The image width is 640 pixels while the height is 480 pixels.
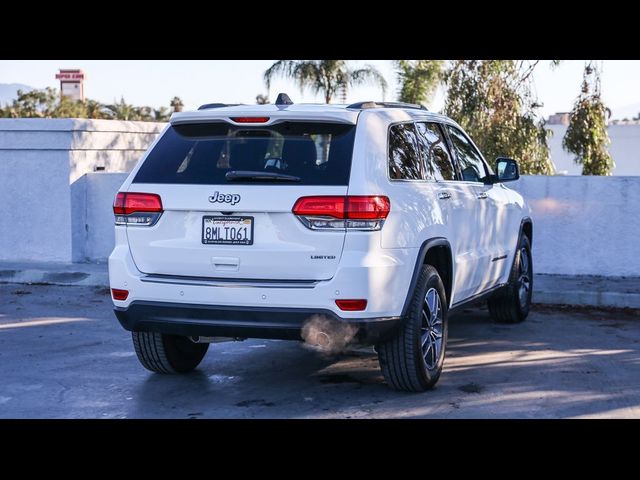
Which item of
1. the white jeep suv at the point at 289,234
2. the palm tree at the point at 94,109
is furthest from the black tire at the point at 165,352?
the palm tree at the point at 94,109

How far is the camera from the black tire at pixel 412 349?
6.60 m

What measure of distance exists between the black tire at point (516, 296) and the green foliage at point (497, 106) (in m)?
11.4

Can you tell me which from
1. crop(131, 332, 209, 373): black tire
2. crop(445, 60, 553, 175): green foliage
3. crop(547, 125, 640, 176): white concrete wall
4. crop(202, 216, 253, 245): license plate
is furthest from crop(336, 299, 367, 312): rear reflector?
crop(547, 125, 640, 176): white concrete wall

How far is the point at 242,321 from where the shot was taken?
627 centimetres

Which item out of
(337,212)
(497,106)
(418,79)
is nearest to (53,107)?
(418,79)

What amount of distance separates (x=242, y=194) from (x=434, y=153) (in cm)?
189

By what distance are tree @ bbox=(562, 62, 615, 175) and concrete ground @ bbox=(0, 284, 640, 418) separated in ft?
42.7

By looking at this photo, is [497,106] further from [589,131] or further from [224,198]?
[224,198]

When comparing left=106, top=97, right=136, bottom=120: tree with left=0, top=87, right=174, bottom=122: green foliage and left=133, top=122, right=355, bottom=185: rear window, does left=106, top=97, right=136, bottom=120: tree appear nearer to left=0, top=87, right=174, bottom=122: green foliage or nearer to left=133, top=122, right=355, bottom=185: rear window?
left=0, top=87, right=174, bottom=122: green foliage

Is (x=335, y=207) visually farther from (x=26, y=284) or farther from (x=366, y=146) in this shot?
(x=26, y=284)

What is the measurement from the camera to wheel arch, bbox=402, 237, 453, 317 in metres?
6.57

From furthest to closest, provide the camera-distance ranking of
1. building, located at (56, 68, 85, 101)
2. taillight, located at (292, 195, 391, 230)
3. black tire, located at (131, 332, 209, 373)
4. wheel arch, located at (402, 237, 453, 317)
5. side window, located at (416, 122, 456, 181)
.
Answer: building, located at (56, 68, 85, 101)
side window, located at (416, 122, 456, 181)
black tire, located at (131, 332, 209, 373)
wheel arch, located at (402, 237, 453, 317)
taillight, located at (292, 195, 391, 230)
